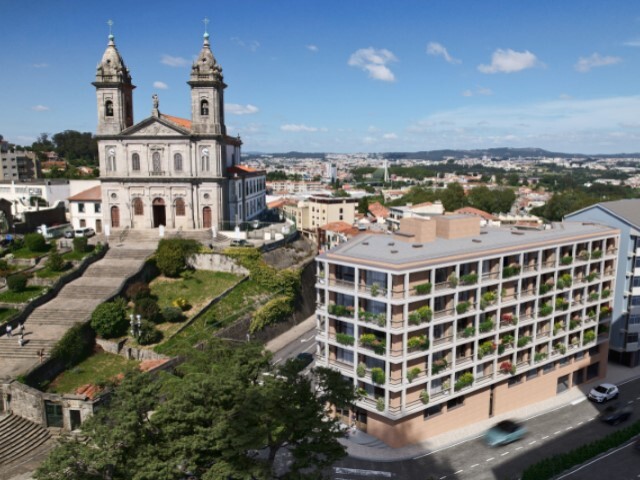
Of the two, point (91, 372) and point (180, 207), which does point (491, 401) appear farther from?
point (180, 207)

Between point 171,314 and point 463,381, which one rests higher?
point 171,314

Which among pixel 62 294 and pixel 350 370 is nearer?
pixel 350 370

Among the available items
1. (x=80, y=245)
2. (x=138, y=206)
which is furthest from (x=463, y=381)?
(x=138, y=206)

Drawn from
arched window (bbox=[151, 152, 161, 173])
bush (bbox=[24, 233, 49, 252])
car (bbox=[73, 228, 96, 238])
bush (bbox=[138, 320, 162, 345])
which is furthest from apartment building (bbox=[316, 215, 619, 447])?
car (bbox=[73, 228, 96, 238])

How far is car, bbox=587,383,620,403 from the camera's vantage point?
143 ft

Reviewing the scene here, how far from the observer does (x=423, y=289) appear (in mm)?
34594

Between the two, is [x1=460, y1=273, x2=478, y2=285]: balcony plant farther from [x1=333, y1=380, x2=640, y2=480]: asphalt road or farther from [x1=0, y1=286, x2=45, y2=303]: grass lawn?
[x1=0, y1=286, x2=45, y2=303]: grass lawn

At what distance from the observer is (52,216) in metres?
76.3

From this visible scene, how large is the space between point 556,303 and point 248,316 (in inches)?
1129

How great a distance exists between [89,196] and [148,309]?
98.6 ft

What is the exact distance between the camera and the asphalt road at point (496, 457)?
33.2 m

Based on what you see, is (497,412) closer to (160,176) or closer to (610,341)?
(610,341)

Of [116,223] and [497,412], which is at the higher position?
[116,223]

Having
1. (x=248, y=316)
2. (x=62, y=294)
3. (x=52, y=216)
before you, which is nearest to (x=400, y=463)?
(x=248, y=316)
